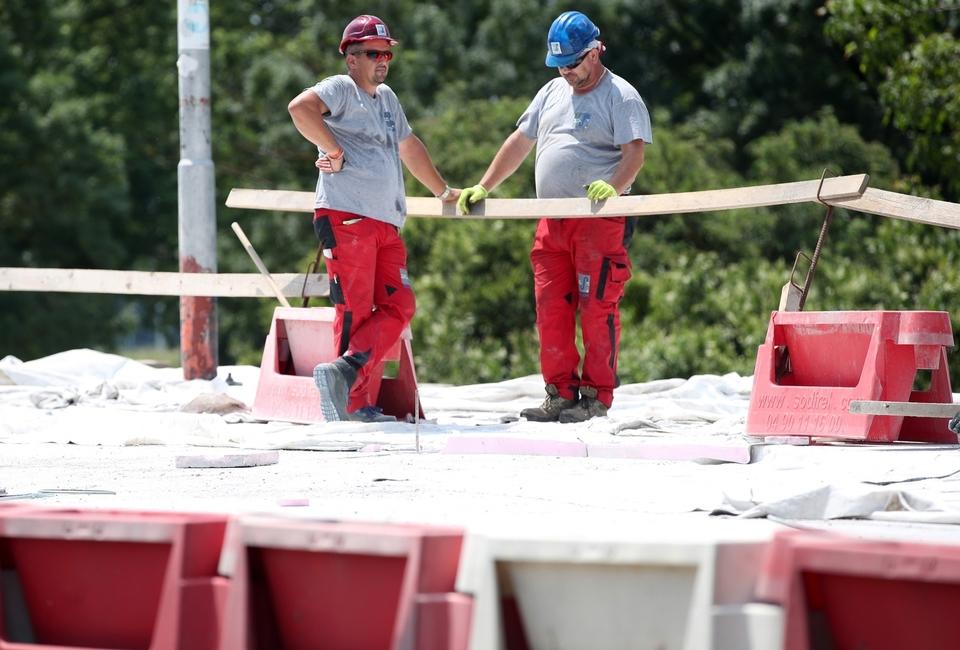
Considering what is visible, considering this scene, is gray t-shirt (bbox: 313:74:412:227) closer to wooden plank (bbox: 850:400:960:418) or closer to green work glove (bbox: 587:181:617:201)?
green work glove (bbox: 587:181:617:201)

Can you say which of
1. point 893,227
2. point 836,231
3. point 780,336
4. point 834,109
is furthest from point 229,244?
point 780,336

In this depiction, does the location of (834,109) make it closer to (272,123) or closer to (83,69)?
(272,123)

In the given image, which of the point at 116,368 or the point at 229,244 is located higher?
the point at 229,244

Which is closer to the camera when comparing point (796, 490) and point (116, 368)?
point (796, 490)

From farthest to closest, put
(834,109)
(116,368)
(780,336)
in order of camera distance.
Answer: (834,109)
(116,368)
(780,336)

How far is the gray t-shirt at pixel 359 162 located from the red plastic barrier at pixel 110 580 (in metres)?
4.20

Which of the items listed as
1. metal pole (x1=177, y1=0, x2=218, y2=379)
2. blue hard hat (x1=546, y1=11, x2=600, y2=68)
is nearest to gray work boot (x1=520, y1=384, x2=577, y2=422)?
blue hard hat (x1=546, y1=11, x2=600, y2=68)

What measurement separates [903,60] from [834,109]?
11.5 metres

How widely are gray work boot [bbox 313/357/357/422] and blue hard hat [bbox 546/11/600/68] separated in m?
1.81

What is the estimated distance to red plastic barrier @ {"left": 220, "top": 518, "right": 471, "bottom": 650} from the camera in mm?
3146

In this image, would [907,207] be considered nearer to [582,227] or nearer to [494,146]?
[582,227]

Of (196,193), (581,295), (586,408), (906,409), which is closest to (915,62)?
(196,193)

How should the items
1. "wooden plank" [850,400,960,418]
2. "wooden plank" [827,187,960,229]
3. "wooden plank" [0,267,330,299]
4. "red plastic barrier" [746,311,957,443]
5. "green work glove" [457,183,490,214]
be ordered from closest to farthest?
"wooden plank" [850,400,960,418] < "red plastic barrier" [746,311,957,443] < "wooden plank" [827,187,960,229] < "green work glove" [457,183,490,214] < "wooden plank" [0,267,330,299]

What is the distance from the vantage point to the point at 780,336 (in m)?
7.01
